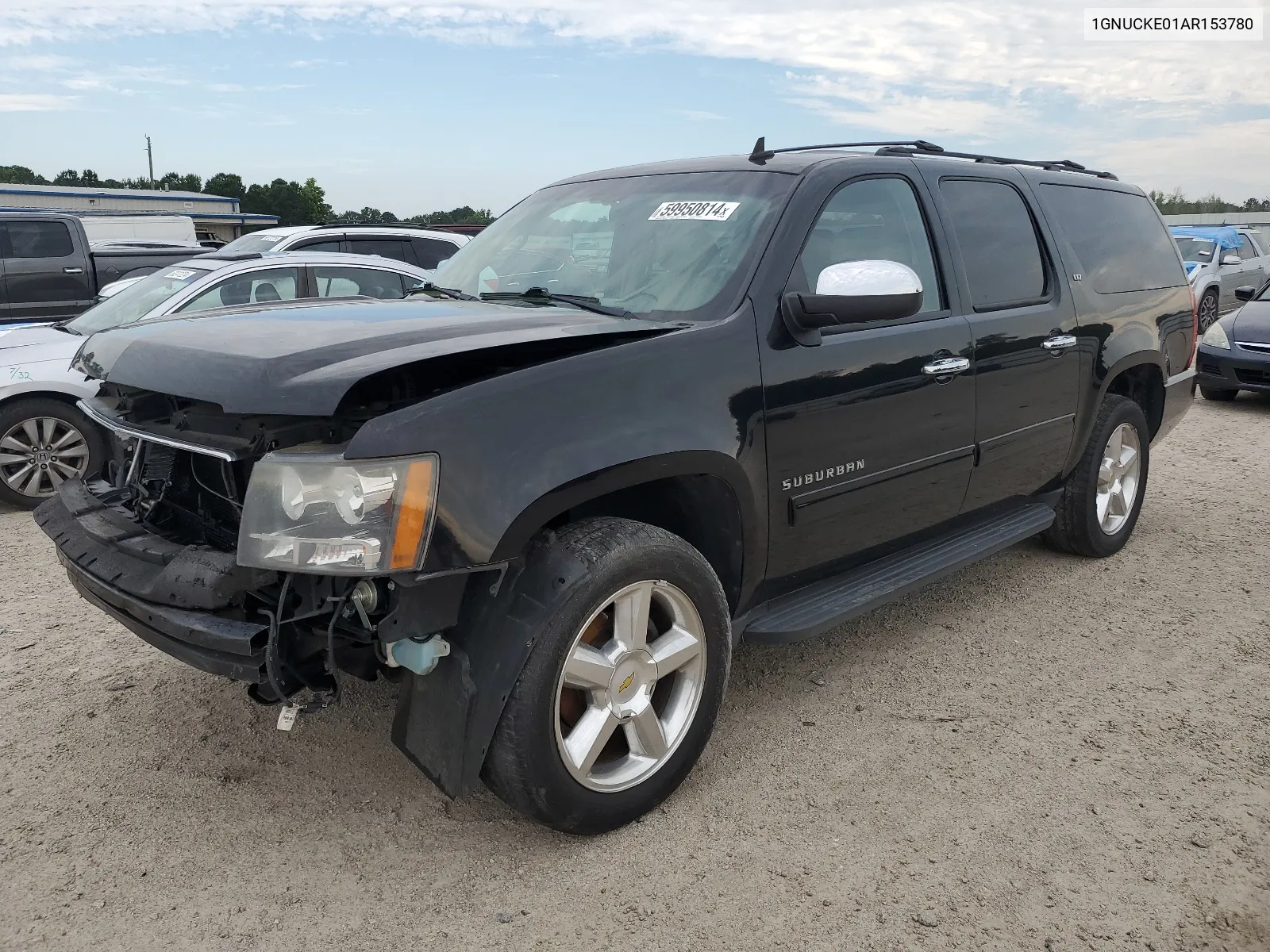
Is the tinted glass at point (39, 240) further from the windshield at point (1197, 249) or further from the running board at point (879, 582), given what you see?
the windshield at point (1197, 249)

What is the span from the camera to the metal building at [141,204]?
147 ft

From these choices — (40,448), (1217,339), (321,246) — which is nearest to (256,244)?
(321,246)

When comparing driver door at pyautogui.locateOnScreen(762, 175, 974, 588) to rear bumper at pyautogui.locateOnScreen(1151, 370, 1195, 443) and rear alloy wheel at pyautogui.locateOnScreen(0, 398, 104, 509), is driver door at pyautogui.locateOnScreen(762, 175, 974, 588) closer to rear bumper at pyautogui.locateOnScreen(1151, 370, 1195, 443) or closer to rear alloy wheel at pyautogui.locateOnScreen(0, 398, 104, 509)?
rear bumper at pyautogui.locateOnScreen(1151, 370, 1195, 443)

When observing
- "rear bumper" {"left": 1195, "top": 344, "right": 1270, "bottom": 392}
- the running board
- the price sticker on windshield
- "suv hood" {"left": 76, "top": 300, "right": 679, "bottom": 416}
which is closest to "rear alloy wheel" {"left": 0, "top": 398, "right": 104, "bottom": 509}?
"suv hood" {"left": 76, "top": 300, "right": 679, "bottom": 416}

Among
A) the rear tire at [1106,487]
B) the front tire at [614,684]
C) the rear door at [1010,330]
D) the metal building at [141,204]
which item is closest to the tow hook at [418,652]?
the front tire at [614,684]

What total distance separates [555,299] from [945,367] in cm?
146

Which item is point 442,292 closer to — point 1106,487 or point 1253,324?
point 1106,487

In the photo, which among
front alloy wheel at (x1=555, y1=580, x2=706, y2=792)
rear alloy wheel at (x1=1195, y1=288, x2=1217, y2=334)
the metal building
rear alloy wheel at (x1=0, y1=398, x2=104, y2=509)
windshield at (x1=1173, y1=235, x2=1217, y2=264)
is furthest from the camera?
the metal building

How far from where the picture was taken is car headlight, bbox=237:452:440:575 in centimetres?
229

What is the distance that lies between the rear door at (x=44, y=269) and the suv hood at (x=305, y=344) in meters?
9.24

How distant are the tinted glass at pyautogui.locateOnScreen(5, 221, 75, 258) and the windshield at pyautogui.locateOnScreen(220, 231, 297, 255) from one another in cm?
209

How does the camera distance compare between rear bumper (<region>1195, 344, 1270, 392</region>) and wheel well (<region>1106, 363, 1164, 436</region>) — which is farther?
rear bumper (<region>1195, 344, 1270, 392</region>)

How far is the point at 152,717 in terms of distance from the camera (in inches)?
136

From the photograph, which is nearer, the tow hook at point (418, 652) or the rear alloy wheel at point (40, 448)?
the tow hook at point (418, 652)
